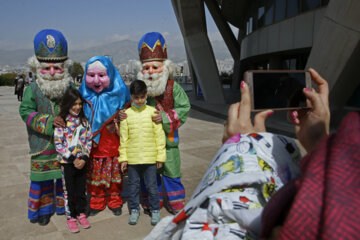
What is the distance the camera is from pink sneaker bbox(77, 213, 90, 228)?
3.27m

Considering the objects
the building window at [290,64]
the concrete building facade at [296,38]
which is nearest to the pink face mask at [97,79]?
the concrete building facade at [296,38]

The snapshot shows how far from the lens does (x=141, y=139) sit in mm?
3232

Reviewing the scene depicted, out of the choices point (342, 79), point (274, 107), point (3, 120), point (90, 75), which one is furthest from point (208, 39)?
point (274, 107)

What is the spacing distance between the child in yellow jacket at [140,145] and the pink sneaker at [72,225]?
56 cm

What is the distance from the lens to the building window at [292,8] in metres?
11.4

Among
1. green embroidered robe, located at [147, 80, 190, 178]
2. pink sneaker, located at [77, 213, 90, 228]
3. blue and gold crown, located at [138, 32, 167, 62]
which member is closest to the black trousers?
pink sneaker, located at [77, 213, 90, 228]

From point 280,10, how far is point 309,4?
2.64 metres

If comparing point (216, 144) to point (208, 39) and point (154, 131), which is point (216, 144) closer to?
point (154, 131)

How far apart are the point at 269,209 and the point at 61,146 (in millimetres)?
2764

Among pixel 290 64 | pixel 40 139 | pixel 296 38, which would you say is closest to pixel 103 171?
pixel 40 139

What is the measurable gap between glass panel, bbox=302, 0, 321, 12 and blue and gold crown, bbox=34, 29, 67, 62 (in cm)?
932

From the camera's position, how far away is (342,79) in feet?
23.9

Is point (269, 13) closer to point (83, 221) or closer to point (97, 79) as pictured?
point (97, 79)

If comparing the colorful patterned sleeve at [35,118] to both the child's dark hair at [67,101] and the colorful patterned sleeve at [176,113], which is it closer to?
the child's dark hair at [67,101]
